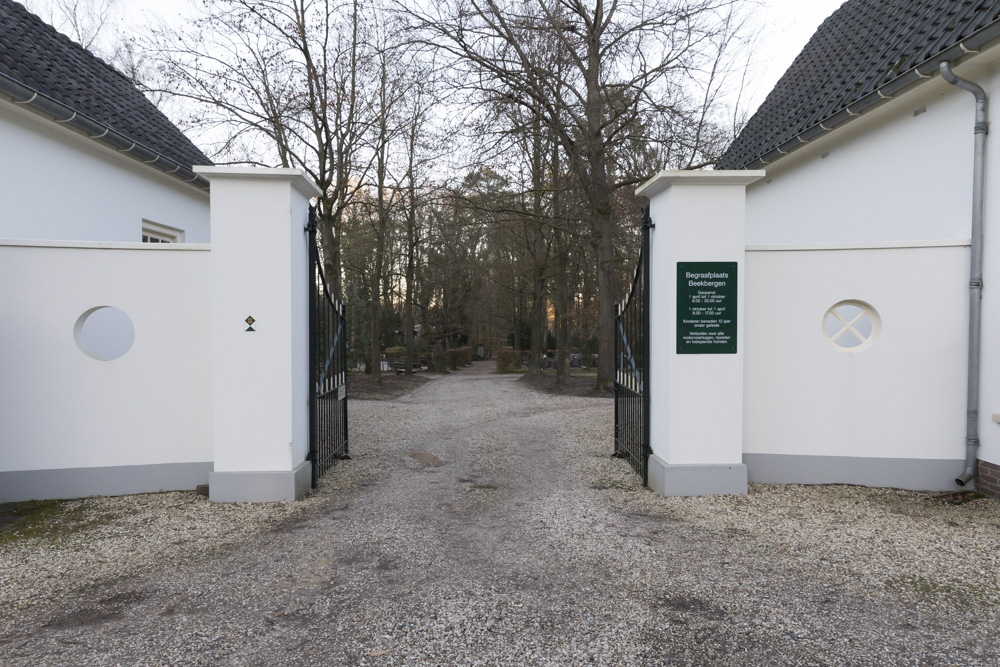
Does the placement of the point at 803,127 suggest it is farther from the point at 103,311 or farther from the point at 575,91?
the point at 103,311

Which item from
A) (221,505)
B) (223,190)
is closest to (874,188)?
(223,190)

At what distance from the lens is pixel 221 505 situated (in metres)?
5.22

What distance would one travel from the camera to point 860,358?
5.52 metres

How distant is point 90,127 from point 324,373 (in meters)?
4.84

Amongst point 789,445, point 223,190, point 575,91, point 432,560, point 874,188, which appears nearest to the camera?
point 432,560

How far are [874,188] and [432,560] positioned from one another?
7100 millimetres

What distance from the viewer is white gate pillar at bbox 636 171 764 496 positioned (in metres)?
5.28

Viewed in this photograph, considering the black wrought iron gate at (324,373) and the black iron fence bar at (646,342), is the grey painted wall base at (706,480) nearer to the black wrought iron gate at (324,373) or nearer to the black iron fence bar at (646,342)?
the black iron fence bar at (646,342)

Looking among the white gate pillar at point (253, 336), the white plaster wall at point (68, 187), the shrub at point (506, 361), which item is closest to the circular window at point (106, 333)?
the white plaster wall at point (68, 187)

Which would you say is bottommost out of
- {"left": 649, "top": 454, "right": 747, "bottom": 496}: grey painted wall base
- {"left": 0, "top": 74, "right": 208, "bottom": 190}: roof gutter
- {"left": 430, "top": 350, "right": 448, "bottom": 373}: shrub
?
{"left": 430, "top": 350, "right": 448, "bottom": 373}: shrub

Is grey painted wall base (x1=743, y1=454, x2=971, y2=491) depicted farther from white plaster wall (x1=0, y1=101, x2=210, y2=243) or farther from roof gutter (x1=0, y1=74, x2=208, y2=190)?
white plaster wall (x1=0, y1=101, x2=210, y2=243)

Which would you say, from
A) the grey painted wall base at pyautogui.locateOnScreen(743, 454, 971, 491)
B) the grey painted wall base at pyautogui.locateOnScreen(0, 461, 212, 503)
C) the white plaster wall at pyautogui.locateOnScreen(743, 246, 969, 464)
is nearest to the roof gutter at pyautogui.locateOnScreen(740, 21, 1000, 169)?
the white plaster wall at pyautogui.locateOnScreen(743, 246, 969, 464)

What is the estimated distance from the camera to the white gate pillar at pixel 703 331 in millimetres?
5277

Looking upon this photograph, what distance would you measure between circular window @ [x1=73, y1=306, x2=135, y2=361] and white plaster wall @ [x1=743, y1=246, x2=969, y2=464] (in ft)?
25.4
